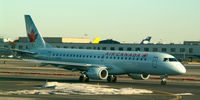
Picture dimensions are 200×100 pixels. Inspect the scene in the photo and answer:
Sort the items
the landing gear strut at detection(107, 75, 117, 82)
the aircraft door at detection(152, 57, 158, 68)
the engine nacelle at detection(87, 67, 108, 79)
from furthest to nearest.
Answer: the landing gear strut at detection(107, 75, 117, 82), the engine nacelle at detection(87, 67, 108, 79), the aircraft door at detection(152, 57, 158, 68)

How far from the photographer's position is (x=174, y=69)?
A: 4253cm

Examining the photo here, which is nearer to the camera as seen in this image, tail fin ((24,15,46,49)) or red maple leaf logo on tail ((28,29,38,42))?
tail fin ((24,15,46,49))

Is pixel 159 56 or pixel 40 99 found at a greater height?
pixel 159 56

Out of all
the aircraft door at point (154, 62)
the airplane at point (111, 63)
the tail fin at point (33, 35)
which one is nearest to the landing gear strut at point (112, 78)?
the airplane at point (111, 63)

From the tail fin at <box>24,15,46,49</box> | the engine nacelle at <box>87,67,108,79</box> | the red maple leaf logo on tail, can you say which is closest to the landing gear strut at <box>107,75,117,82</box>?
the engine nacelle at <box>87,67,108,79</box>

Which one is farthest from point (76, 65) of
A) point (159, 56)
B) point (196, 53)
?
point (196, 53)

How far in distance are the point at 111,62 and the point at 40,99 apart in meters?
21.3

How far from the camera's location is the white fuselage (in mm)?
43188

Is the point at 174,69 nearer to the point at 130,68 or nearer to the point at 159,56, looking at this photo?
the point at 159,56

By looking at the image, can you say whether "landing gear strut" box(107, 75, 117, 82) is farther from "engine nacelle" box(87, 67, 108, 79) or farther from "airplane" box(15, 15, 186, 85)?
"engine nacelle" box(87, 67, 108, 79)

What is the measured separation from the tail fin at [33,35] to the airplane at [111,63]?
179 centimetres

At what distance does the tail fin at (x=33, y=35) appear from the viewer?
5502cm

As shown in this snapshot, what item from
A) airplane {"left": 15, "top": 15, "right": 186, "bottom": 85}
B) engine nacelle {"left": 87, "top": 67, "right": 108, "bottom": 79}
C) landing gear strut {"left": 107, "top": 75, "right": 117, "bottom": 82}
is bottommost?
landing gear strut {"left": 107, "top": 75, "right": 117, "bottom": 82}

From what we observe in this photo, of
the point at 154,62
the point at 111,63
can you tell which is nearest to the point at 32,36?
the point at 111,63
